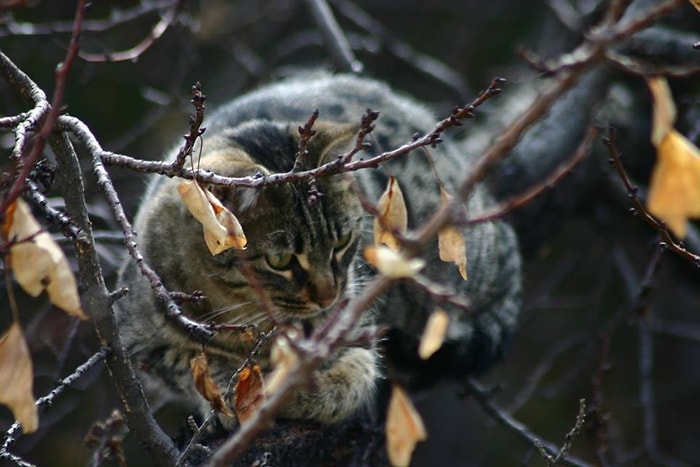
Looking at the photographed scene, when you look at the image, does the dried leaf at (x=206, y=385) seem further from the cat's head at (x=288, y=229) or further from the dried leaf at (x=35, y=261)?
the cat's head at (x=288, y=229)

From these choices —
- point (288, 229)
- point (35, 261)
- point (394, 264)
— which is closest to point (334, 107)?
point (288, 229)

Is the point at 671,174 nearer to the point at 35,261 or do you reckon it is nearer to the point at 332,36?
the point at 35,261

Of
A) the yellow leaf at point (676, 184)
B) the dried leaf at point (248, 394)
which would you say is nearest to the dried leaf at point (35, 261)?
the dried leaf at point (248, 394)

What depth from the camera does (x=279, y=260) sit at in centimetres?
312

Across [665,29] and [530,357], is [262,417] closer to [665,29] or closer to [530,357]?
[665,29]

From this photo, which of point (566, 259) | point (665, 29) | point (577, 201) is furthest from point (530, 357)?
point (665, 29)

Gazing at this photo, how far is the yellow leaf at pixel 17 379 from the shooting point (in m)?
1.69

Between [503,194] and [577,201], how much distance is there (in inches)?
20.0

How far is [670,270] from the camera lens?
516cm

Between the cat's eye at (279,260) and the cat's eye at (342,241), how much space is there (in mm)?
173

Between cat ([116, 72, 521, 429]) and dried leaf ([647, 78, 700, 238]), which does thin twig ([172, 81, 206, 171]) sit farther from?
dried leaf ([647, 78, 700, 238])

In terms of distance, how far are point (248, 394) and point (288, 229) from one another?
39.1 inches

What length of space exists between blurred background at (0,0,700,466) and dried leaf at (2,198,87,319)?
7.63 feet

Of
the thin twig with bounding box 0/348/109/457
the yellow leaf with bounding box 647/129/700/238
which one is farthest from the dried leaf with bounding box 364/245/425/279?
the thin twig with bounding box 0/348/109/457
